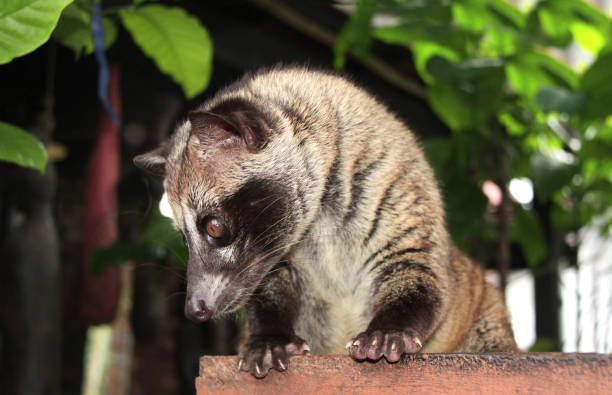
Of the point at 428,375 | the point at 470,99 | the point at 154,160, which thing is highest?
the point at 470,99

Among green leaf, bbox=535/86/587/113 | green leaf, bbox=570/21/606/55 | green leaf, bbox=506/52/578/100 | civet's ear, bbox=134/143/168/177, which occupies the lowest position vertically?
civet's ear, bbox=134/143/168/177

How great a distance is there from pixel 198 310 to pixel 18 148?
0.74 meters

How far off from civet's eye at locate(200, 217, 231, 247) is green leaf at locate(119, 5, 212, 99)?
→ 1.05 meters

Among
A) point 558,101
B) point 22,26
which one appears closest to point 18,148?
point 22,26

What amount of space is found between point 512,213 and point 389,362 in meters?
2.80

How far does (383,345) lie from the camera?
188 cm

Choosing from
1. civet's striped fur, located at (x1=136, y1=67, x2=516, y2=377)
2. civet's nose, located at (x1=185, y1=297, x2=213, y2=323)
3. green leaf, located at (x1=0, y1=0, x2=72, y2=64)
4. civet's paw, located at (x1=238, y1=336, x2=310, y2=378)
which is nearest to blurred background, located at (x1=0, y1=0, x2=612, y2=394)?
green leaf, located at (x1=0, y1=0, x2=72, y2=64)

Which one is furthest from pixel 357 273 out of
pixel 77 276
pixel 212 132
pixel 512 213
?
pixel 77 276

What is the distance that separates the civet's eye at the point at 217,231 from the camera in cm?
215

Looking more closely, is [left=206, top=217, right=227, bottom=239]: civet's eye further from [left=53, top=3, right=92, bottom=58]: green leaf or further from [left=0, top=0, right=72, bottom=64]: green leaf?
[left=53, top=3, right=92, bottom=58]: green leaf

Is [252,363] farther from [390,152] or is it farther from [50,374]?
[50,374]

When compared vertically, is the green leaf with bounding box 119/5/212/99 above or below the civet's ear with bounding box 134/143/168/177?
above

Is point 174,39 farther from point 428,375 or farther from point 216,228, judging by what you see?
point 428,375

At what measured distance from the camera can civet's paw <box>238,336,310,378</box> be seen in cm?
195
